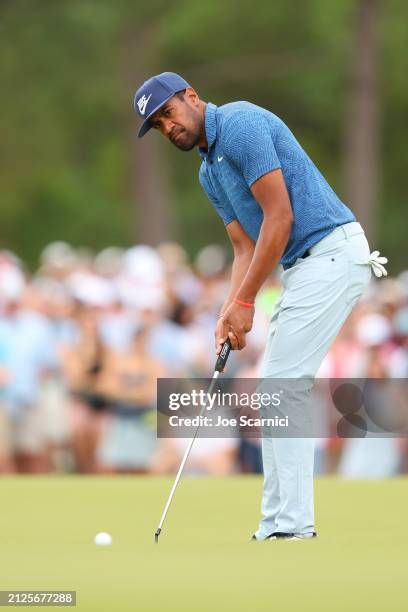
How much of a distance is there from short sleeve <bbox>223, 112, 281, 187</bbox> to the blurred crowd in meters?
6.05

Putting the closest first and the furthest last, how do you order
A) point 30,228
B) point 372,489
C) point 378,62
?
1. point 372,489
2. point 378,62
3. point 30,228

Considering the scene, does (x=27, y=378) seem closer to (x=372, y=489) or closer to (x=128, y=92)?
(x=372, y=489)

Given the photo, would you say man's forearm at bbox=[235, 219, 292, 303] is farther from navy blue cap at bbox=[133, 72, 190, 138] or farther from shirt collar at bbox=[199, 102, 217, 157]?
navy blue cap at bbox=[133, 72, 190, 138]

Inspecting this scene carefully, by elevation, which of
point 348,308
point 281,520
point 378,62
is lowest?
A: point 281,520

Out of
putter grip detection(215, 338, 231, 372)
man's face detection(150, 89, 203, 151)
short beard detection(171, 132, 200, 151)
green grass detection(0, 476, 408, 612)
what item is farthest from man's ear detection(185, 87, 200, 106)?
green grass detection(0, 476, 408, 612)

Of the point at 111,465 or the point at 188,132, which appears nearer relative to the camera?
the point at 188,132

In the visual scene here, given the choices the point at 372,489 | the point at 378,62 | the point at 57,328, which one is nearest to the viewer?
the point at 372,489

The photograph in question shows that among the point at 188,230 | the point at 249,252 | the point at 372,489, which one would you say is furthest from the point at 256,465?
the point at 188,230

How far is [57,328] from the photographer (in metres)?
15.2

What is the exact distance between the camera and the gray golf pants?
7.48 meters

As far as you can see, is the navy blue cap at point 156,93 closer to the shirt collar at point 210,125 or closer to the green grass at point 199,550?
the shirt collar at point 210,125

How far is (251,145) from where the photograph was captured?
7293 millimetres

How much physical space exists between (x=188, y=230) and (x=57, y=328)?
68.4 feet

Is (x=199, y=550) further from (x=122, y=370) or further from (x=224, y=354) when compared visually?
(x=122, y=370)
